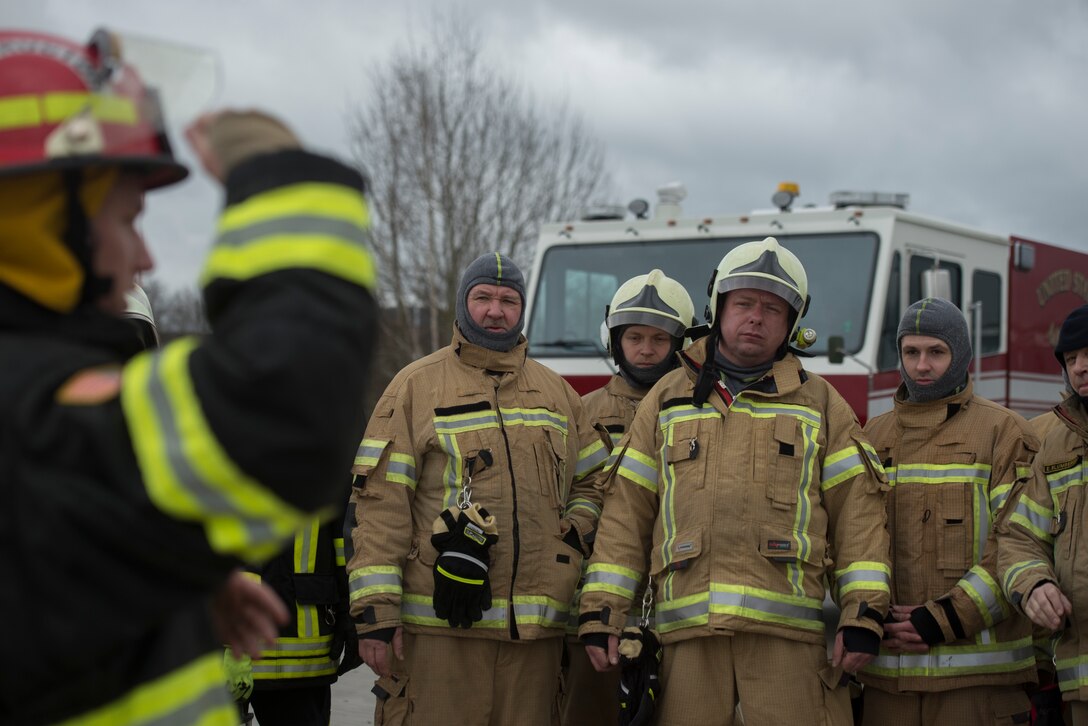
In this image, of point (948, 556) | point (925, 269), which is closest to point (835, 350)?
point (925, 269)

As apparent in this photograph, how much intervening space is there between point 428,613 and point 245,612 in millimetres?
2594

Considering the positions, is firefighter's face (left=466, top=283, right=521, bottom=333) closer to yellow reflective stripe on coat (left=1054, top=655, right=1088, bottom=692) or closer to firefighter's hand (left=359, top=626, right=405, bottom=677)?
firefighter's hand (left=359, top=626, right=405, bottom=677)

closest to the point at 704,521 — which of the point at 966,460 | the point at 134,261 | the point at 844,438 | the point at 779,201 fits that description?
the point at 844,438

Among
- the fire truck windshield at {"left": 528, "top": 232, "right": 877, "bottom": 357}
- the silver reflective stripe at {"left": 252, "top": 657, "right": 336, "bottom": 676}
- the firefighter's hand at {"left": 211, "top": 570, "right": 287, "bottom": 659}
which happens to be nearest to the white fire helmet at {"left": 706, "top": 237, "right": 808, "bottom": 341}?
the silver reflective stripe at {"left": 252, "top": 657, "right": 336, "bottom": 676}

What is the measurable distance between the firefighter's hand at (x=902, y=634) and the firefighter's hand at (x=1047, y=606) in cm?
37

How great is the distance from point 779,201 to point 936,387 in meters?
4.01

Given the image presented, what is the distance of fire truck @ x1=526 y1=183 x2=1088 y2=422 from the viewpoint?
24.0ft

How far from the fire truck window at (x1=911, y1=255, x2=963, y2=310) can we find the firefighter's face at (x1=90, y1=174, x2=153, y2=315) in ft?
22.4

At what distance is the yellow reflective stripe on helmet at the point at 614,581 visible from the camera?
3.77 metres

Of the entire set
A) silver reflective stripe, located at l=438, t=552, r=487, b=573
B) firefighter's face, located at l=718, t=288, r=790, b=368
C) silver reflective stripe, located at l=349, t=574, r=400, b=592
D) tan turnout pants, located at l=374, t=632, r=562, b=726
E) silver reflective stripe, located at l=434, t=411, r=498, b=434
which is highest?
firefighter's face, located at l=718, t=288, r=790, b=368

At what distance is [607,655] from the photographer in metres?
3.71

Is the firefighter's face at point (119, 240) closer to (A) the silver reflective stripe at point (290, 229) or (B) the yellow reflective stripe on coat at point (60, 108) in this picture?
(B) the yellow reflective stripe on coat at point (60, 108)

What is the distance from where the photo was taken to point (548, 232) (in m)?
8.68

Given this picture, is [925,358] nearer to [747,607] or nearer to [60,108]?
[747,607]
